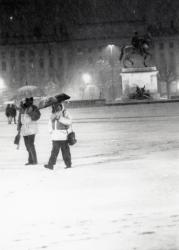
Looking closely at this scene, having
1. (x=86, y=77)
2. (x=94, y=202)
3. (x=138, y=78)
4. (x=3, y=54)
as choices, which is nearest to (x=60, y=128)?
(x=94, y=202)

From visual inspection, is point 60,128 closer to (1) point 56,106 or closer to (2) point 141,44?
(1) point 56,106

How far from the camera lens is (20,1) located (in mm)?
131250

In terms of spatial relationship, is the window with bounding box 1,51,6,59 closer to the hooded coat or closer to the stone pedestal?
the stone pedestal

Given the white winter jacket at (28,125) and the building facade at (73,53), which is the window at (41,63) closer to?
the building facade at (73,53)

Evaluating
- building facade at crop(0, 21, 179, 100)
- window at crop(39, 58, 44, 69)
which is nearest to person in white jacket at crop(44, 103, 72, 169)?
building facade at crop(0, 21, 179, 100)

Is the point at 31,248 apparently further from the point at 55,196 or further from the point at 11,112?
the point at 11,112

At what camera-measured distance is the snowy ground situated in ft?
18.4

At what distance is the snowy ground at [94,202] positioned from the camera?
18.4 feet

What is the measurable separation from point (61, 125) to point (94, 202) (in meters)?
3.70

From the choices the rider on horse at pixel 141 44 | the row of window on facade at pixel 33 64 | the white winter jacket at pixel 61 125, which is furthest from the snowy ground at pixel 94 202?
the row of window on facade at pixel 33 64

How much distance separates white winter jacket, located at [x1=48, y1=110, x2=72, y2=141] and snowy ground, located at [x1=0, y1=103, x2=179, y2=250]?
0.63 m

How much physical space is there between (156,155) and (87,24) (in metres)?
108

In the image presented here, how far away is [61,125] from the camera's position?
35.9 ft

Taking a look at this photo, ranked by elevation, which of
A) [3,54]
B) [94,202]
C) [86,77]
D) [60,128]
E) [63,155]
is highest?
[3,54]
